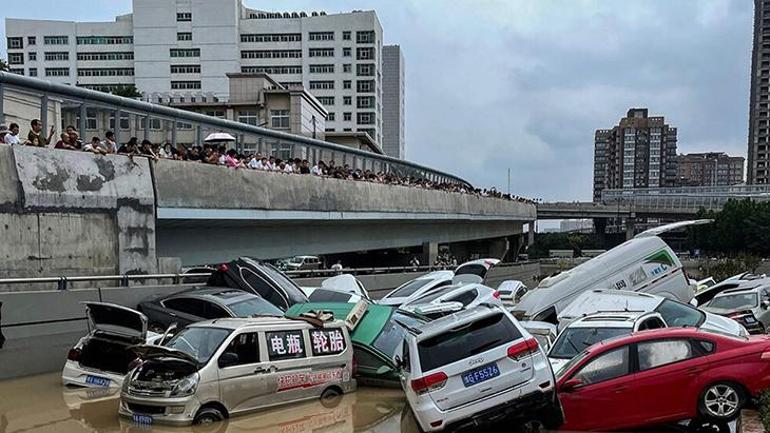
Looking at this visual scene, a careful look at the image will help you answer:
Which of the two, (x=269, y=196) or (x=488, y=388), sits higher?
(x=269, y=196)

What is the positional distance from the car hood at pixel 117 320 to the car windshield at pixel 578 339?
21.8 feet

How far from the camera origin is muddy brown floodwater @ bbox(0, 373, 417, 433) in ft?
30.1

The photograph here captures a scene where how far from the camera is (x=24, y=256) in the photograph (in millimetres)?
13258

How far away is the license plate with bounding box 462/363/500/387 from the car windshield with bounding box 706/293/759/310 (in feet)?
40.3

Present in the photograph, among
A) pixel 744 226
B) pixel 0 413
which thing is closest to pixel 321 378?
pixel 0 413

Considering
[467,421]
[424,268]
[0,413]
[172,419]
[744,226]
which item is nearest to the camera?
[467,421]

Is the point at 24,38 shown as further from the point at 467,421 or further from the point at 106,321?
the point at 467,421

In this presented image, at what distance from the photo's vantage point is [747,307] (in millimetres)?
17234

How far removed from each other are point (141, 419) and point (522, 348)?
513 centimetres

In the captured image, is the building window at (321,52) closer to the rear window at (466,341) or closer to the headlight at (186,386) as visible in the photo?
the headlight at (186,386)

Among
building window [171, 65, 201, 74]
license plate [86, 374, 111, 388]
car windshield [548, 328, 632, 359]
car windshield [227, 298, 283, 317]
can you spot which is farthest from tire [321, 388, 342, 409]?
building window [171, 65, 201, 74]

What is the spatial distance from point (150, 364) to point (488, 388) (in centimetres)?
456

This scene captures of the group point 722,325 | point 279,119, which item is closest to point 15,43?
point 279,119

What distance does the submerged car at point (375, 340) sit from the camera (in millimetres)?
11734
